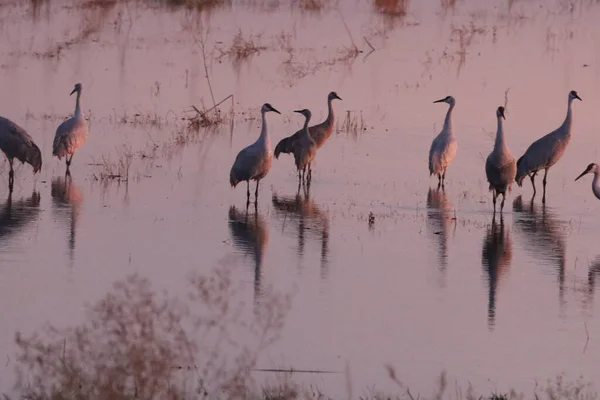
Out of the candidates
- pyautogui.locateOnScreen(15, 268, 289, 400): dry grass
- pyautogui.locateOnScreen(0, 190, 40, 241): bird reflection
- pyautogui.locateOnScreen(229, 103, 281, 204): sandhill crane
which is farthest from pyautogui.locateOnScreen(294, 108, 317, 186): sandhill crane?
pyautogui.locateOnScreen(15, 268, 289, 400): dry grass

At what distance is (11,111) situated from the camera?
71.9 ft

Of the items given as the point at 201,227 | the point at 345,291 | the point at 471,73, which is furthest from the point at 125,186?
the point at 471,73

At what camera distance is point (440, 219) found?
606 inches

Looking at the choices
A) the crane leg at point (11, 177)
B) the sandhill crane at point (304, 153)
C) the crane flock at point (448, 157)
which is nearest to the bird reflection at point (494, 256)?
the crane flock at point (448, 157)

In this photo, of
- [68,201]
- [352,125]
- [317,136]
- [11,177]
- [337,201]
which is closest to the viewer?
[68,201]

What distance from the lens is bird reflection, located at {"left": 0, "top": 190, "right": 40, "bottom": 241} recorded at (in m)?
13.9

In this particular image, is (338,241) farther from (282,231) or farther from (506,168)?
(506,168)

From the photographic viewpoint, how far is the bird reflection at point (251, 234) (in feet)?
42.6

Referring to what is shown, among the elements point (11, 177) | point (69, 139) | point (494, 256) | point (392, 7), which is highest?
point (392, 7)

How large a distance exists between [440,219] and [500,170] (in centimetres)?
122

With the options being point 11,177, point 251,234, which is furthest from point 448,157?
point 11,177

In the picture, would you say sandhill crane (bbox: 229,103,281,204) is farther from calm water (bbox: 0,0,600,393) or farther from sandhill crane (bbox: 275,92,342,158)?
sandhill crane (bbox: 275,92,342,158)

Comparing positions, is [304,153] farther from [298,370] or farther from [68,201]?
[298,370]

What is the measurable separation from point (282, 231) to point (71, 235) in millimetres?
1892
